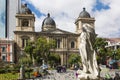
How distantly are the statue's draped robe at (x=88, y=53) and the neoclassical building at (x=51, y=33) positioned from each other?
6923 cm

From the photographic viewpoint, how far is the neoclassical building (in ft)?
271

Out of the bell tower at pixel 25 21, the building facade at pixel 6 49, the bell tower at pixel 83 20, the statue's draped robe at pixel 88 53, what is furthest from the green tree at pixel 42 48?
the statue's draped robe at pixel 88 53

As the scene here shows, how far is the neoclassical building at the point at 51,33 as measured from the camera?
82750mm

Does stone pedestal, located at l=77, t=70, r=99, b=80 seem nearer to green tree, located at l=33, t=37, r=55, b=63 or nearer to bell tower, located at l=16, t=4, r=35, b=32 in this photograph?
green tree, located at l=33, t=37, r=55, b=63

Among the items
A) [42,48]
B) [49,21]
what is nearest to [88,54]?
[42,48]

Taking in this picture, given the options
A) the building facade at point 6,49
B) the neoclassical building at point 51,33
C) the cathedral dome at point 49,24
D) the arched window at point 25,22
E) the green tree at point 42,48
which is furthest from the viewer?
the cathedral dome at point 49,24

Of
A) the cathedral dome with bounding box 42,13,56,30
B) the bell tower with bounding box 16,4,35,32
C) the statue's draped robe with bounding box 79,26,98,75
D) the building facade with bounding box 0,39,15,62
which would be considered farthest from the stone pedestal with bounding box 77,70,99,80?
the cathedral dome with bounding box 42,13,56,30

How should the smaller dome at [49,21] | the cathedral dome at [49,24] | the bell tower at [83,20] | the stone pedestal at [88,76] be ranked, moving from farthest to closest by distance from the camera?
the smaller dome at [49,21]
the cathedral dome at [49,24]
the bell tower at [83,20]
the stone pedestal at [88,76]

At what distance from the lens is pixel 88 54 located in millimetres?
13594

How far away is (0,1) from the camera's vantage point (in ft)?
323

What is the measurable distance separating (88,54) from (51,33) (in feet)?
236

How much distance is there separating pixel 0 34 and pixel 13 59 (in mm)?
19431

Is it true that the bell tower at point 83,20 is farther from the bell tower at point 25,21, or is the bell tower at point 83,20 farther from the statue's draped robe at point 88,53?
the statue's draped robe at point 88,53

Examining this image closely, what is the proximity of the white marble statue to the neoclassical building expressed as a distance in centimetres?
6923
